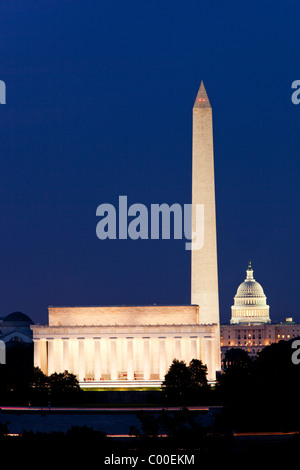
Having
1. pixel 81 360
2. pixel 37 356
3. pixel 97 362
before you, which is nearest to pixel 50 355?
pixel 37 356

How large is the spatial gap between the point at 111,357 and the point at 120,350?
167 cm

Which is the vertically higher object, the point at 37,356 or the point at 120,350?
the point at 120,350

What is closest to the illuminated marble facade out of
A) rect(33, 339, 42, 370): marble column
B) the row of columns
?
the row of columns

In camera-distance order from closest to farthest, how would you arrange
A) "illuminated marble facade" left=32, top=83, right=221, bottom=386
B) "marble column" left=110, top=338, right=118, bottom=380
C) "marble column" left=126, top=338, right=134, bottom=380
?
1. "marble column" left=126, top=338, right=134, bottom=380
2. "marble column" left=110, top=338, right=118, bottom=380
3. "illuminated marble facade" left=32, top=83, right=221, bottom=386

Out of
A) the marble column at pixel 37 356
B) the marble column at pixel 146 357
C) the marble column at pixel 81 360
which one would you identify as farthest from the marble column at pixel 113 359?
the marble column at pixel 37 356

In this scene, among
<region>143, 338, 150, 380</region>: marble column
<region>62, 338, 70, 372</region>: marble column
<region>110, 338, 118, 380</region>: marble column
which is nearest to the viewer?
<region>143, 338, 150, 380</region>: marble column

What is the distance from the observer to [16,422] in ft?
373

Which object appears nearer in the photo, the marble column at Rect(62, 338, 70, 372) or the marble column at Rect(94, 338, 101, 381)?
the marble column at Rect(94, 338, 101, 381)

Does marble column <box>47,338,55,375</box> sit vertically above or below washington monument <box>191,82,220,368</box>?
below

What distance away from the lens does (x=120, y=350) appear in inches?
5940

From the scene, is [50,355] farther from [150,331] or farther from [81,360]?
[150,331]

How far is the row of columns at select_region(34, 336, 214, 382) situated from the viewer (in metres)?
148

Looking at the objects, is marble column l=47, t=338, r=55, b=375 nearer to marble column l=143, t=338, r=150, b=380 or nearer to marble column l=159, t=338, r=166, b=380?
marble column l=143, t=338, r=150, b=380
